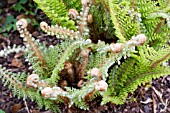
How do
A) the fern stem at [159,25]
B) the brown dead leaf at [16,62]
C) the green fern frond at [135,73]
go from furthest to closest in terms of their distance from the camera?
the brown dead leaf at [16,62] → the fern stem at [159,25] → the green fern frond at [135,73]

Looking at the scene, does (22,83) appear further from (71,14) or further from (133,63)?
(133,63)

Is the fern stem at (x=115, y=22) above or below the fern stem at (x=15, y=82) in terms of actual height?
above

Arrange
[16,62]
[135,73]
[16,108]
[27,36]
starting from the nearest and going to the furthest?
[27,36], [135,73], [16,108], [16,62]

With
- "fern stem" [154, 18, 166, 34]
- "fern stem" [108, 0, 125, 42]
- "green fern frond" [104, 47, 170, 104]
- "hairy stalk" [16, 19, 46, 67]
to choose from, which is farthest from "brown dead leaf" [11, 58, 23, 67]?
"fern stem" [154, 18, 166, 34]

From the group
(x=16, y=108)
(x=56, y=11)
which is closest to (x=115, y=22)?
(x=56, y=11)

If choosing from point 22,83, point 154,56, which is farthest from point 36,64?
point 154,56

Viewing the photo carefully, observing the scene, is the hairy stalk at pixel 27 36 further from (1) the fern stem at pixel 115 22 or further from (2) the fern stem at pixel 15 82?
(1) the fern stem at pixel 115 22

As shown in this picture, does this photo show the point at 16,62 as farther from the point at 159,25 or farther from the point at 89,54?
the point at 159,25

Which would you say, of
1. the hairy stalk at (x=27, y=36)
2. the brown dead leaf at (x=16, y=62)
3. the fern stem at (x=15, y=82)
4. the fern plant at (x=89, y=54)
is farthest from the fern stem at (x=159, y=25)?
the brown dead leaf at (x=16, y=62)
